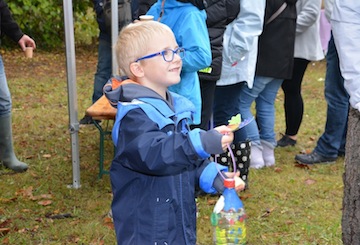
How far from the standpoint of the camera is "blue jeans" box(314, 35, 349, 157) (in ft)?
18.2

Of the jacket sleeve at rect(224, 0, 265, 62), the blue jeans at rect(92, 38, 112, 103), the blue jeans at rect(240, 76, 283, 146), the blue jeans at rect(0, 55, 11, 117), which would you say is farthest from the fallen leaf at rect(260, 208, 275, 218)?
the blue jeans at rect(92, 38, 112, 103)

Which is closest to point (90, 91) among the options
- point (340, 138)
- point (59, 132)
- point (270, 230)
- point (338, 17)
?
point (59, 132)

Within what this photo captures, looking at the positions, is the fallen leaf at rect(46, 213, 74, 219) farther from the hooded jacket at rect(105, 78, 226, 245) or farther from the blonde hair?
the blonde hair

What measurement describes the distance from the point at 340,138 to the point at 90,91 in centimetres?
474

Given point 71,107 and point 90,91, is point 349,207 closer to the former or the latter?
point 71,107

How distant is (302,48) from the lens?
599 centimetres

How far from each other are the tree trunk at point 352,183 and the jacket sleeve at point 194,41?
1.21 m

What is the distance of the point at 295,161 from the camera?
5961 millimetres

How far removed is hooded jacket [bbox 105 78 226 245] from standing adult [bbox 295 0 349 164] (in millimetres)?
3125

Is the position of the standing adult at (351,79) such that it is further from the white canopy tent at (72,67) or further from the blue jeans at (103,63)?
the blue jeans at (103,63)

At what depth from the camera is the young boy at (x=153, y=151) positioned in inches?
93.6

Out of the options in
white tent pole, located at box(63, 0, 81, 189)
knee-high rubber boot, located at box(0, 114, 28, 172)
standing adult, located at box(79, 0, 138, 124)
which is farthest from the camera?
knee-high rubber boot, located at box(0, 114, 28, 172)

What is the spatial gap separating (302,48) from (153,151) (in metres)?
3.94

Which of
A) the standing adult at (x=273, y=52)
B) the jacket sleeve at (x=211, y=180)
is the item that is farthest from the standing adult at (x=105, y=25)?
the jacket sleeve at (x=211, y=180)
